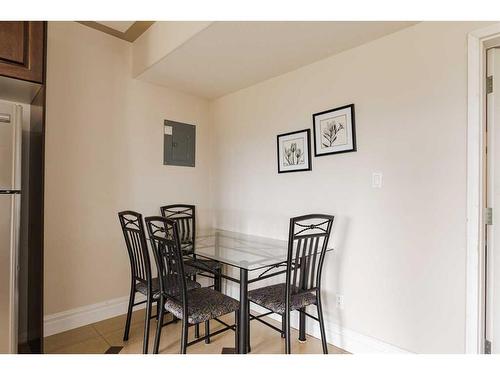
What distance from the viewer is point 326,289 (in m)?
2.22

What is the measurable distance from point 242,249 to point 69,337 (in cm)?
151

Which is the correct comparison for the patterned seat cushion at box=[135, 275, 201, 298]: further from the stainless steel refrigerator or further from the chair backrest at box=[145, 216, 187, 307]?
the stainless steel refrigerator

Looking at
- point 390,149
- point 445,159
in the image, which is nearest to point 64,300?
point 390,149

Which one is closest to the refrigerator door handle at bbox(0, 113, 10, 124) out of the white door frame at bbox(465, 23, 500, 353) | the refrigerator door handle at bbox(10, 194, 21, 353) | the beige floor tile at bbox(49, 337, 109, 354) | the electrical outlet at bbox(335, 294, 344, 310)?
the refrigerator door handle at bbox(10, 194, 21, 353)

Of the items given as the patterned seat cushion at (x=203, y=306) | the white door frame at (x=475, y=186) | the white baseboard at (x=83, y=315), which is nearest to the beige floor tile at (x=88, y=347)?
the white baseboard at (x=83, y=315)

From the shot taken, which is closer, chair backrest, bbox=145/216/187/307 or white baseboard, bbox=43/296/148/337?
chair backrest, bbox=145/216/187/307

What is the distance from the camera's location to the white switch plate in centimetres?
193

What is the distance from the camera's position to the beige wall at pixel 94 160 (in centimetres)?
229

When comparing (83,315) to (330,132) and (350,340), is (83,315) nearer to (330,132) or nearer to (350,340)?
(350,340)

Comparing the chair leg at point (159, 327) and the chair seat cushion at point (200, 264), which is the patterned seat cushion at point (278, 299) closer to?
the chair seat cushion at point (200, 264)

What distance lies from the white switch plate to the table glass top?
1.94ft

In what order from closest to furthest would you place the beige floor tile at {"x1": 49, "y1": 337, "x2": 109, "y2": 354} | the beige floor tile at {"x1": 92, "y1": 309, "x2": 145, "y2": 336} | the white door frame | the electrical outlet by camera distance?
1. the white door frame
2. the beige floor tile at {"x1": 49, "y1": 337, "x2": 109, "y2": 354}
3. the electrical outlet
4. the beige floor tile at {"x1": 92, "y1": 309, "x2": 145, "y2": 336}

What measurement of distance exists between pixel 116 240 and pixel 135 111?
123 cm

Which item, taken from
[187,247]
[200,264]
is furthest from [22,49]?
[200,264]
